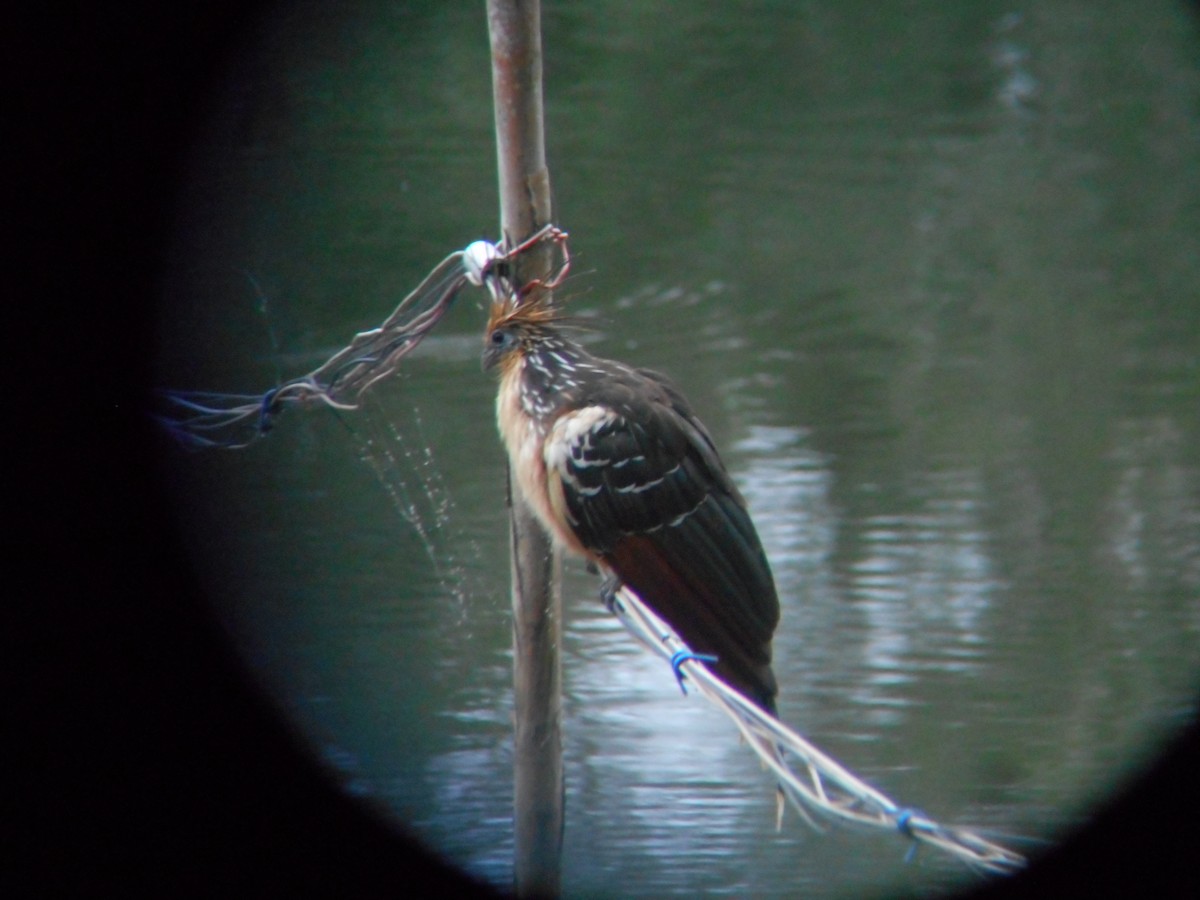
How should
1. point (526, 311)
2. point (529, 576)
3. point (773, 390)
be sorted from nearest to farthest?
point (526, 311) < point (529, 576) < point (773, 390)

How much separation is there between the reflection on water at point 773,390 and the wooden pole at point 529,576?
0.35 metres

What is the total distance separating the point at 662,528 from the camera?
11.2 ft

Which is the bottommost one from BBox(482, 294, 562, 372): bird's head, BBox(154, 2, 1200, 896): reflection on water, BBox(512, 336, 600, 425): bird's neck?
BBox(512, 336, 600, 425): bird's neck

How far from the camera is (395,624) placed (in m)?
5.45

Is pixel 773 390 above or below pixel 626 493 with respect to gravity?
above

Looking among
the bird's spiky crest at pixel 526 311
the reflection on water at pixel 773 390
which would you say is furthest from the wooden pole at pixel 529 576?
the reflection on water at pixel 773 390

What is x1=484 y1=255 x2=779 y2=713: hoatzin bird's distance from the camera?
3371mm

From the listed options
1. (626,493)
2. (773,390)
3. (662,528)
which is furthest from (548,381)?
(773,390)

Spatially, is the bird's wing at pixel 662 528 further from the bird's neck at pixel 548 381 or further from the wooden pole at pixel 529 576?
the wooden pole at pixel 529 576

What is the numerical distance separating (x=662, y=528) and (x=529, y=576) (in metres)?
0.38

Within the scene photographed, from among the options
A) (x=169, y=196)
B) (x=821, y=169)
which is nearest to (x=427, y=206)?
(x=169, y=196)

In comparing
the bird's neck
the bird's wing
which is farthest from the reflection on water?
the bird's wing

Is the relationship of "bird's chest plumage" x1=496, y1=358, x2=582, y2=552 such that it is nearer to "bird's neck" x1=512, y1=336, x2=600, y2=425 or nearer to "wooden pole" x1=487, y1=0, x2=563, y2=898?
"bird's neck" x1=512, y1=336, x2=600, y2=425

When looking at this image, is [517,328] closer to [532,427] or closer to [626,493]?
[532,427]
